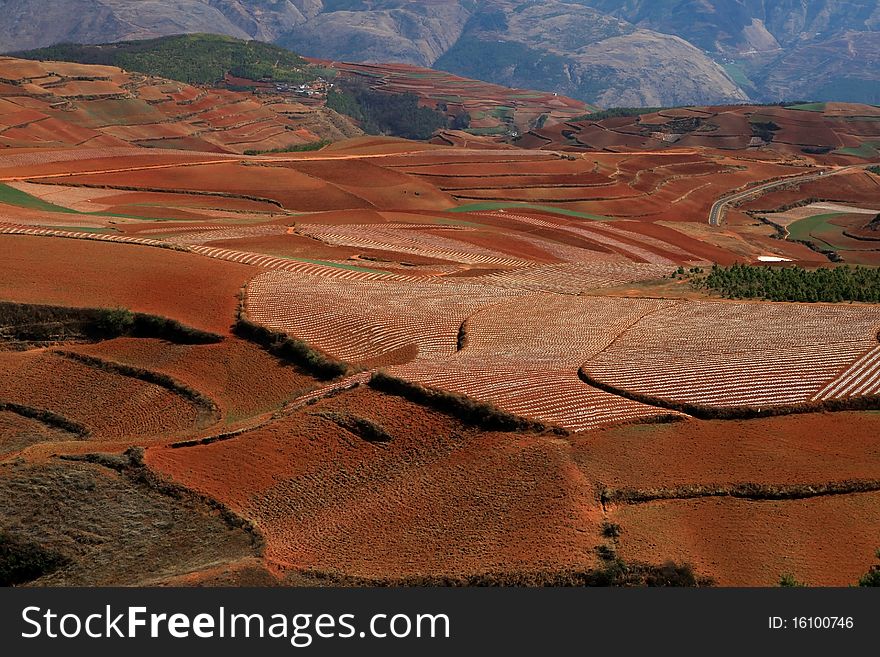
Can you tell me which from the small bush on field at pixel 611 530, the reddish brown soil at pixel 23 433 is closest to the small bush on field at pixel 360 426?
the small bush on field at pixel 611 530

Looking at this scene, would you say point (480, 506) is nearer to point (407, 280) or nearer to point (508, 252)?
point (407, 280)

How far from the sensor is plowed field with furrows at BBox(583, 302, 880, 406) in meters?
41.7

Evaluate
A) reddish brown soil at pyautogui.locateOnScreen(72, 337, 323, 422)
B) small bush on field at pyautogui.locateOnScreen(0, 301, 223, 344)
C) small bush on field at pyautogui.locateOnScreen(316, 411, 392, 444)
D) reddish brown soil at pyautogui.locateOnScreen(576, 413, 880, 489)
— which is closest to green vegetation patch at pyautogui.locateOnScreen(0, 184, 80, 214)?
small bush on field at pyautogui.locateOnScreen(0, 301, 223, 344)

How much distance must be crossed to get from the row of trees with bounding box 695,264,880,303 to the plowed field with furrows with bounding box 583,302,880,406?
635 cm

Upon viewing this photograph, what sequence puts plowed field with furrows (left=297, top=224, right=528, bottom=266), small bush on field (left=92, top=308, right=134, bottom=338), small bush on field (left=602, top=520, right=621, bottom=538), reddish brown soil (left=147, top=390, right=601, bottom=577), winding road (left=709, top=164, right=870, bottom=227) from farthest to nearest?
winding road (left=709, top=164, right=870, bottom=227) < plowed field with furrows (left=297, top=224, right=528, bottom=266) < small bush on field (left=92, top=308, right=134, bottom=338) < small bush on field (left=602, top=520, right=621, bottom=538) < reddish brown soil (left=147, top=390, right=601, bottom=577)

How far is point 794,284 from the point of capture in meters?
70.2

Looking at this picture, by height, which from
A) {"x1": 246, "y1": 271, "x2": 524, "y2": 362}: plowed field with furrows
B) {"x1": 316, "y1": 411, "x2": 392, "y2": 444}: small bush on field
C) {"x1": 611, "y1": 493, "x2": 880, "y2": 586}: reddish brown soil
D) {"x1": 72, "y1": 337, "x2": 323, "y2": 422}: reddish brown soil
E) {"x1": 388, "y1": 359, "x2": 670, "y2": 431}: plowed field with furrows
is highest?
{"x1": 388, "y1": 359, "x2": 670, "y2": 431}: plowed field with furrows

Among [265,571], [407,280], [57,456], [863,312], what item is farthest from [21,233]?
[863,312]

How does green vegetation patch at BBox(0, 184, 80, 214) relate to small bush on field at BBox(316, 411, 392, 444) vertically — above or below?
below

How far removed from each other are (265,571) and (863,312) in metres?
46.1

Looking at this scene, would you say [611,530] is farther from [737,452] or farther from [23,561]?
[23,561]

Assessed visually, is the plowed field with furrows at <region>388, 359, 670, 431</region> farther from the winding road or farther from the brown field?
the winding road

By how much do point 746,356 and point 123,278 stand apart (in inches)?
1511

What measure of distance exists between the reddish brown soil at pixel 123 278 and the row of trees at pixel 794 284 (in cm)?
3744
